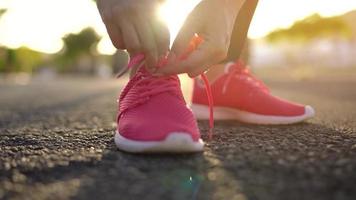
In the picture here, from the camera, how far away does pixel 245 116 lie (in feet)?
7.23

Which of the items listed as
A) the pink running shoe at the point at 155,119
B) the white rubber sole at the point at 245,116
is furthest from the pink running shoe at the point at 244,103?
the pink running shoe at the point at 155,119

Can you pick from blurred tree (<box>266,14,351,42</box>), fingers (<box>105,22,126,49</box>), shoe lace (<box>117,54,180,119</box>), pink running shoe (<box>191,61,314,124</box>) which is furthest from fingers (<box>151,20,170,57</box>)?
blurred tree (<box>266,14,351,42</box>)

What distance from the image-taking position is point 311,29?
30.5m

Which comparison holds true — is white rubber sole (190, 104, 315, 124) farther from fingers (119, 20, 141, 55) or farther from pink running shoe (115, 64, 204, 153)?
fingers (119, 20, 141, 55)

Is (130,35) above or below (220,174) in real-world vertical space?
above

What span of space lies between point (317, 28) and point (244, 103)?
29.6 meters

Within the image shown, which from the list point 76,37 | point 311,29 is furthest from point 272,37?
point 76,37

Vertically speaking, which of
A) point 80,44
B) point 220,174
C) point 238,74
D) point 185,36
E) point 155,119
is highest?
point 80,44

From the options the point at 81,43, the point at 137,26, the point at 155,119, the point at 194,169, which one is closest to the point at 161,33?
the point at 137,26

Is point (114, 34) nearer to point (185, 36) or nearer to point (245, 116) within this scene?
point (185, 36)

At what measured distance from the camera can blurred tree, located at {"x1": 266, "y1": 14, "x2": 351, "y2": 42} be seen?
30016 millimetres

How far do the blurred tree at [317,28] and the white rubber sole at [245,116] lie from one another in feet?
96.5

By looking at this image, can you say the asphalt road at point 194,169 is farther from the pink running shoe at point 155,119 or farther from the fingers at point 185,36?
the fingers at point 185,36

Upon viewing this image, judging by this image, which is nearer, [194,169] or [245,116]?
[194,169]
